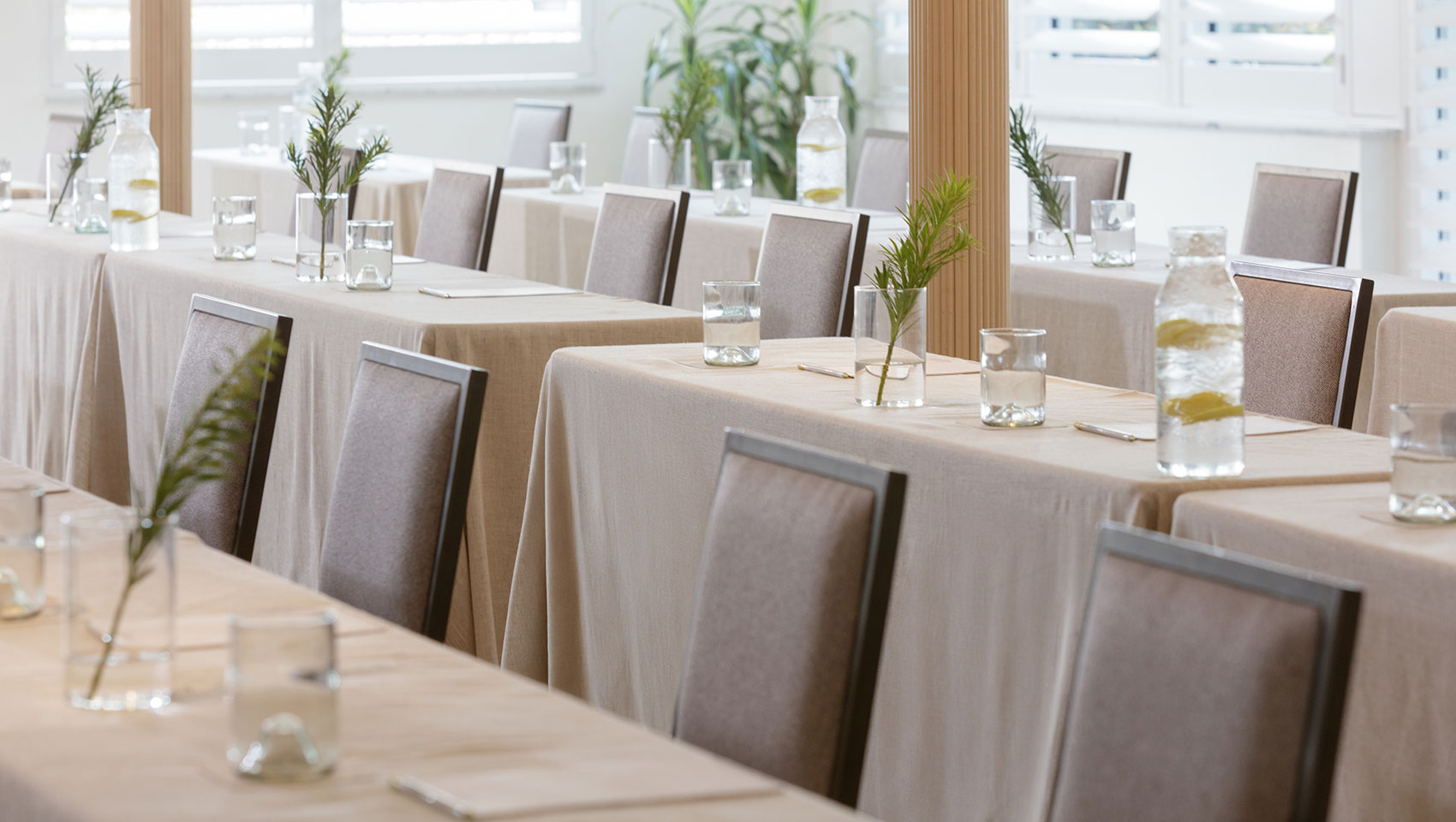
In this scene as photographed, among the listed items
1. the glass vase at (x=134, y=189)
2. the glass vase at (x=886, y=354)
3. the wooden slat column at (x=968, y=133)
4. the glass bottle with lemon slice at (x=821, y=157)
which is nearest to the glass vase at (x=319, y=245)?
the glass vase at (x=134, y=189)

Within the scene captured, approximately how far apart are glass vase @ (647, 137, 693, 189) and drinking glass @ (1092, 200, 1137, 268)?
6.05ft

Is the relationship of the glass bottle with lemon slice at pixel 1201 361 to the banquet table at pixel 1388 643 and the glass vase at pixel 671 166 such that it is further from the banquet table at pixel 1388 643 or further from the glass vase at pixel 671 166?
the glass vase at pixel 671 166

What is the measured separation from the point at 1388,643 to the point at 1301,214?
327 centimetres

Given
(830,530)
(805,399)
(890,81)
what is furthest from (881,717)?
(890,81)

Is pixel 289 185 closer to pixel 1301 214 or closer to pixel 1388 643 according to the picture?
pixel 1301 214

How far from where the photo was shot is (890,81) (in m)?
9.77

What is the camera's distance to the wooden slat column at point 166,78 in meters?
6.82

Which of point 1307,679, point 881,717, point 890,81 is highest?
point 890,81

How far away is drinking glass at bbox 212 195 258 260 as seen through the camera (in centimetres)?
470

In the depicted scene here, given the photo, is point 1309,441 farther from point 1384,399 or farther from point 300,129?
point 300,129

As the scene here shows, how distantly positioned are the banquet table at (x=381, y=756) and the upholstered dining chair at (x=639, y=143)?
234 inches

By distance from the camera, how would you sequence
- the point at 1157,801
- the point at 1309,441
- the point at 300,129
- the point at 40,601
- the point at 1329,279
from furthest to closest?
the point at 300,129 → the point at 1329,279 → the point at 1309,441 → the point at 40,601 → the point at 1157,801

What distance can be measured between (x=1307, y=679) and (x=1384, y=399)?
8.31 feet

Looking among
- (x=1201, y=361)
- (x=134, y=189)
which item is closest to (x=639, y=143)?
(x=134, y=189)
